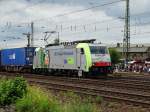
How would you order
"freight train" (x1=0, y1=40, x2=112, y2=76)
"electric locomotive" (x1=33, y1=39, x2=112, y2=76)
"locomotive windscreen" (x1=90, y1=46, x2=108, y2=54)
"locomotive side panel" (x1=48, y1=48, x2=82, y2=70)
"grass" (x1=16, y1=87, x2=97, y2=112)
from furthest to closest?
"locomotive side panel" (x1=48, y1=48, x2=82, y2=70), "locomotive windscreen" (x1=90, y1=46, x2=108, y2=54), "freight train" (x1=0, y1=40, x2=112, y2=76), "electric locomotive" (x1=33, y1=39, x2=112, y2=76), "grass" (x1=16, y1=87, x2=97, y2=112)

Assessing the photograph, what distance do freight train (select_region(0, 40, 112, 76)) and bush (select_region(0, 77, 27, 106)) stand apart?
15965mm

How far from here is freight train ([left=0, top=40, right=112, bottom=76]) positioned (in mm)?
33019

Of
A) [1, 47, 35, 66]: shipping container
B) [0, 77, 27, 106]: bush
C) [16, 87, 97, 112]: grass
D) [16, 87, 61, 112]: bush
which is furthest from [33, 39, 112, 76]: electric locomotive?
[16, 87, 61, 112]: bush

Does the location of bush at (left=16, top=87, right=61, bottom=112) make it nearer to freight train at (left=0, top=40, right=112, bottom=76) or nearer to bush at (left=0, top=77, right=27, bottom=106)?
bush at (left=0, top=77, right=27, bottom=106)

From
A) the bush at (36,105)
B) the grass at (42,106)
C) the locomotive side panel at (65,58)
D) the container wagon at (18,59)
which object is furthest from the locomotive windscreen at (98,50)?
the bush at (36,105)

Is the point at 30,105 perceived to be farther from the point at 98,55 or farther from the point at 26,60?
the point at 26,60

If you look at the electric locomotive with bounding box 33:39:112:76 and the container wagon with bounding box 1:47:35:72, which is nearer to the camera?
the electric locomotive with bounding box 33:39:112:76

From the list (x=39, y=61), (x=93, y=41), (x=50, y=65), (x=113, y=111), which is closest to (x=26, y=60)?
(x=39, y=61)

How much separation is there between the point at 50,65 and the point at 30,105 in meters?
26.3

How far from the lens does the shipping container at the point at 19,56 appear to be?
4662 centimetres

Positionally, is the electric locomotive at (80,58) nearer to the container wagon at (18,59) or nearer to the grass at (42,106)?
the container wagon at (18,59)

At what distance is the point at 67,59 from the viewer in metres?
36.0

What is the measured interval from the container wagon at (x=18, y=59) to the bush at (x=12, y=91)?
29402mm

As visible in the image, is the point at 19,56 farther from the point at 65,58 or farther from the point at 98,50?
the point at 98,50
